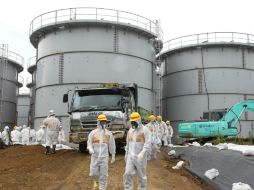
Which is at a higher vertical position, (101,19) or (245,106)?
(101,19)

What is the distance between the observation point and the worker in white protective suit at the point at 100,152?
7379 millimetres

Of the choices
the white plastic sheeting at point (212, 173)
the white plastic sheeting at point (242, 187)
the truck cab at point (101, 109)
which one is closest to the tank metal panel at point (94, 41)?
the truck cab at point (101, 109)

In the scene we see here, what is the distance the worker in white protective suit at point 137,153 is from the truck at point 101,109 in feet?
16.9

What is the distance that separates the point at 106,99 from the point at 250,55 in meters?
16.9

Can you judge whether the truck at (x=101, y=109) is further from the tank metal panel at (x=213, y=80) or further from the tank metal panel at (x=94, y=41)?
the tank metal panel at (x=213, y=80)

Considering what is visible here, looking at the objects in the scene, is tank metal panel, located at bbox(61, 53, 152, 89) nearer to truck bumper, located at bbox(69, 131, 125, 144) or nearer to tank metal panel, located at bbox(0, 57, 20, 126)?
truck bumper, located at bbox(69, 131, 125, 144)

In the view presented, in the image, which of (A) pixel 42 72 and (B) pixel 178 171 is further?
(A) pixel 42 72

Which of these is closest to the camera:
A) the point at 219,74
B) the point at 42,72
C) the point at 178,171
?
the point at 178,171

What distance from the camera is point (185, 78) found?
26.8m

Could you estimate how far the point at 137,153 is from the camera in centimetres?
716

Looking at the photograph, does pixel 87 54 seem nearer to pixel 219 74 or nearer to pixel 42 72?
pixel 42 72

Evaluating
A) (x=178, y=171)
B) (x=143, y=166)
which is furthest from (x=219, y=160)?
(x=143, y=166)

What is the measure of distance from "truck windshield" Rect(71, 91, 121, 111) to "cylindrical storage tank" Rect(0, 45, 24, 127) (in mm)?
16708

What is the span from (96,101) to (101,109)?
54 centimetres
